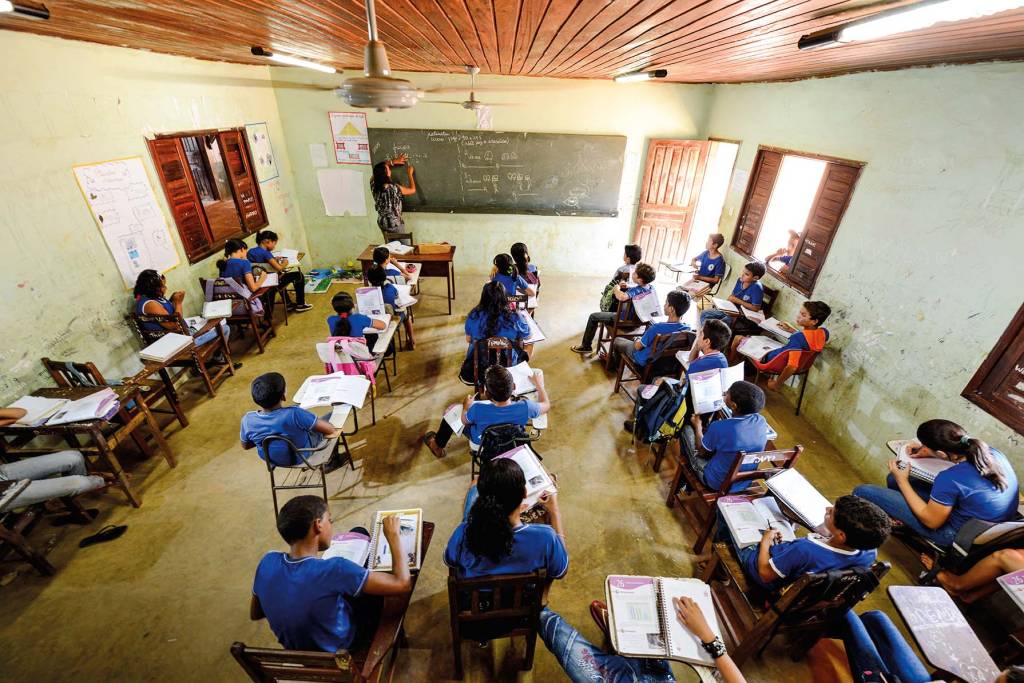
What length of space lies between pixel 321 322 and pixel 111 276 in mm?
2317

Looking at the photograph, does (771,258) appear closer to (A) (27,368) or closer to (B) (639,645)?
(B) (639,645)

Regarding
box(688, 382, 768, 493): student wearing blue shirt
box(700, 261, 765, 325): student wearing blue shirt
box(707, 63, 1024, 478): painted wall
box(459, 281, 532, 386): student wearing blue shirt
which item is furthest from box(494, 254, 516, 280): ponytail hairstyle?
box(707, 63, 1024, 478): painted wall

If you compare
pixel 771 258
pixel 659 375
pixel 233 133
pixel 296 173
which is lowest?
pixel 659 375

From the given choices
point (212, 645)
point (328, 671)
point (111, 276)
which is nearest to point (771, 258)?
point (328, 671)

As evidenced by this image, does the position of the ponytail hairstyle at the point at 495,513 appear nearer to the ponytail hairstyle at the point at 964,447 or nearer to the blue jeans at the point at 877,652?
the blue jeans at the point at 877,652

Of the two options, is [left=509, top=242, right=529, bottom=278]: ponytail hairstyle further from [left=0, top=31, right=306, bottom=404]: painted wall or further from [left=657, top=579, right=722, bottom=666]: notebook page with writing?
[left=0, top=31, right=306, bottom=404]: painted wall

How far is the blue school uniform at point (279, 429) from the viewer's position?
2701mm

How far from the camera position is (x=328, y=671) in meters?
1.58

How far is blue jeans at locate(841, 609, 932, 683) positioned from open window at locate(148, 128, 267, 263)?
675 centimetres

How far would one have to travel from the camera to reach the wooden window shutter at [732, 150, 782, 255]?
5.40 meters

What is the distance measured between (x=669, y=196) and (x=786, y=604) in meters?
6.36

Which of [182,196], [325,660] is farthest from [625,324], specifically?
[182,196]

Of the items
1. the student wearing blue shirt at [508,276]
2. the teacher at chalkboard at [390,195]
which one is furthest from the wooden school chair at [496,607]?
the teacher at chalkboard at [390,195]

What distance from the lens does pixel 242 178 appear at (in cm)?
589
